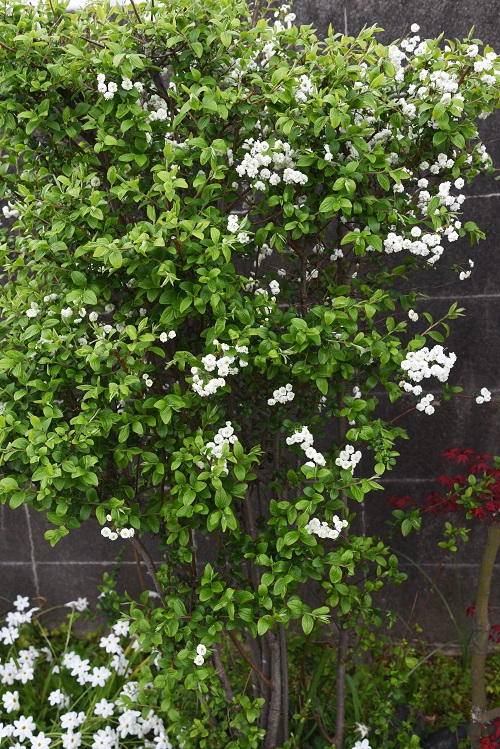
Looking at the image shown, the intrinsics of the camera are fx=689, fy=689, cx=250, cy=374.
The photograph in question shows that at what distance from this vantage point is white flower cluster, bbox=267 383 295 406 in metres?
2.06

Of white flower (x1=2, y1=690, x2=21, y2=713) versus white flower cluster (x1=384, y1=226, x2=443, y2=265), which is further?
white flower (x1=2, y1=690, x2=21, y2=713)

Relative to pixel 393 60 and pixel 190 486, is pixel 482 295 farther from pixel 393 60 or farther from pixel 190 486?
pixel 190 486

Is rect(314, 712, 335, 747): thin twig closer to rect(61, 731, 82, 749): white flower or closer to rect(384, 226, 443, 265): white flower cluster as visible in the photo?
rect(61, 731, 82, 749): white flower

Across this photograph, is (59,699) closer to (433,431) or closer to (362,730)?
(362,730)

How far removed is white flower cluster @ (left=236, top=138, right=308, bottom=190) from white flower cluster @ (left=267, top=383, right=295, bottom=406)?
1.92 feet

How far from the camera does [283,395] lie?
2070mm

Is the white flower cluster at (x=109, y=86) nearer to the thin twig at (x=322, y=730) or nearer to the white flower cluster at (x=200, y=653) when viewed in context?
the white flower cluster at (x=200, y=653)

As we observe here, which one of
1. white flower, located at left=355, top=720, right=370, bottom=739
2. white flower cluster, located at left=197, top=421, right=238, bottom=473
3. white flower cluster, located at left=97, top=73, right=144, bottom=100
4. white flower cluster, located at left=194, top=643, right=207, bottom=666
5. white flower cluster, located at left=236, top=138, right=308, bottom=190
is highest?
white flower cluster, located at left=97, top=73, right=144, bottom=100

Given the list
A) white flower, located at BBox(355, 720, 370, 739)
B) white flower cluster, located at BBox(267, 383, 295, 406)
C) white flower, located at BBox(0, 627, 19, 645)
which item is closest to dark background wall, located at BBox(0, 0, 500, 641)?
white flower, located at BBox(0, 627, 19, 645)

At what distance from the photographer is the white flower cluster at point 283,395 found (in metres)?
2.06

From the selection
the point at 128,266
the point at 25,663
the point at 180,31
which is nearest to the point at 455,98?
the point at 180,31

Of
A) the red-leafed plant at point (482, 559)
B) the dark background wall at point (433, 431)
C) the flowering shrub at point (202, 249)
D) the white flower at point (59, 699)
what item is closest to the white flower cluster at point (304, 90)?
the flowering shrub at point (202, 249)

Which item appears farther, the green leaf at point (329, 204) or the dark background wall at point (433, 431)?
the dark background wall at point (433, 431)

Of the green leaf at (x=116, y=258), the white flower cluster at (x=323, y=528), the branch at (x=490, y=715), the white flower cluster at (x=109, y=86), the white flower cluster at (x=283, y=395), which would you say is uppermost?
the white flower cluster at (x=109, y=86)
